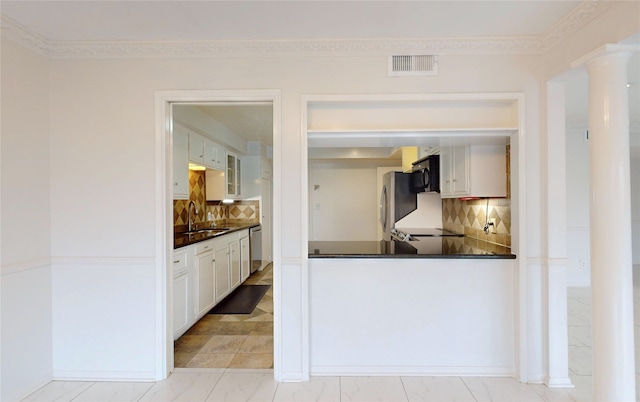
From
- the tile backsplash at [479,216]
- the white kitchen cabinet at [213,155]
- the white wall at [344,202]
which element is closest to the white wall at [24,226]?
the white kitchen cabinet at [213,155]

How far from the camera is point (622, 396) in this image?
6.05ft

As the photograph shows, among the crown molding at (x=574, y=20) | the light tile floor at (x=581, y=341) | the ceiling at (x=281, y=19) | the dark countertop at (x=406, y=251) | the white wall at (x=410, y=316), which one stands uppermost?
the ceiling at (x=281, y=19)

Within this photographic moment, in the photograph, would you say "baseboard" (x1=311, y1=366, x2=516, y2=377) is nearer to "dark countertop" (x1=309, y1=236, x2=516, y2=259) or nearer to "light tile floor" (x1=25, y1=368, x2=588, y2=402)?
"light tile floor" (x1=25, y1=368, x2=588, y2=402)

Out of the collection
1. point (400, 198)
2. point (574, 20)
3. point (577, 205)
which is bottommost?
point (577, 205)

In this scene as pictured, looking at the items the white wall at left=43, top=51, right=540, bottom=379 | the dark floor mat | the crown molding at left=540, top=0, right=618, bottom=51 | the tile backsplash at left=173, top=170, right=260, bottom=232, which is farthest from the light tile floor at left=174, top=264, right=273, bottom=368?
the crown molding at left=540, top=0, right=618, bottom=51

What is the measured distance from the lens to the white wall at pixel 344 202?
692 cm

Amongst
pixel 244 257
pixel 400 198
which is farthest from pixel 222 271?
pixel 400 198

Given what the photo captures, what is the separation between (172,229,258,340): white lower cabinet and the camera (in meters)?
3.08

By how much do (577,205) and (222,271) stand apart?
16.6 feet

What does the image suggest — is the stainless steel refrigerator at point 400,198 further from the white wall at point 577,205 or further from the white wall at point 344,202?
the white wall at point 577,205

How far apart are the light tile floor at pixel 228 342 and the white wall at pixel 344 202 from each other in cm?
321

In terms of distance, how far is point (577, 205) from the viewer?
481cm

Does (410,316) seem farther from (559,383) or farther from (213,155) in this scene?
(213,155)

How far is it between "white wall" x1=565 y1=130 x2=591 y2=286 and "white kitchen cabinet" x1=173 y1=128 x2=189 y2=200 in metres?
5.19
